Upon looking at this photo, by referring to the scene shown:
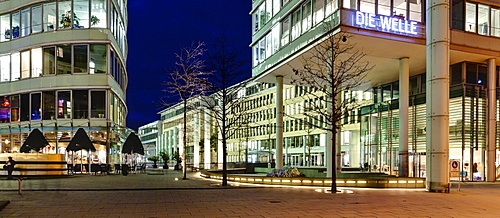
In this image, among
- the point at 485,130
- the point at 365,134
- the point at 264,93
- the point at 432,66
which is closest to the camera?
the point at 432,66

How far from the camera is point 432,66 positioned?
61.0 feet

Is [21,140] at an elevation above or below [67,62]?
below

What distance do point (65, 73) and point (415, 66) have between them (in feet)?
88.9

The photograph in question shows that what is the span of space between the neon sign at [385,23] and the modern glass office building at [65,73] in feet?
70.3

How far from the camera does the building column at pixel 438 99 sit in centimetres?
1800

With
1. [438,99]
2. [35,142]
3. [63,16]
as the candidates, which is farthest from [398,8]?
[63,16]

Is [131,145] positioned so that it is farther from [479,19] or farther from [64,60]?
[479,19]

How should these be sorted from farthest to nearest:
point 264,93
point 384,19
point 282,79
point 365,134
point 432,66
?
point 264,93, point 365,134, point 282,79, point 384,19, point 432,66

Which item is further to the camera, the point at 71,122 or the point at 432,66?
the point at 71,122

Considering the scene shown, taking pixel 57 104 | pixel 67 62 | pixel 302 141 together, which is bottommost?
pixel 302 141

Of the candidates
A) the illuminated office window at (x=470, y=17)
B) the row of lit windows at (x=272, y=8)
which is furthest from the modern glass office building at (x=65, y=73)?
the illuminated office window at (x=470, y=17)

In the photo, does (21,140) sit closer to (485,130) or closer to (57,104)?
(57,104)

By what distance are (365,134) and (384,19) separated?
15.0 metres

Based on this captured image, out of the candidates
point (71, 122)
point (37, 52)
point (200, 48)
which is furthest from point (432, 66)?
point (37, 52)
